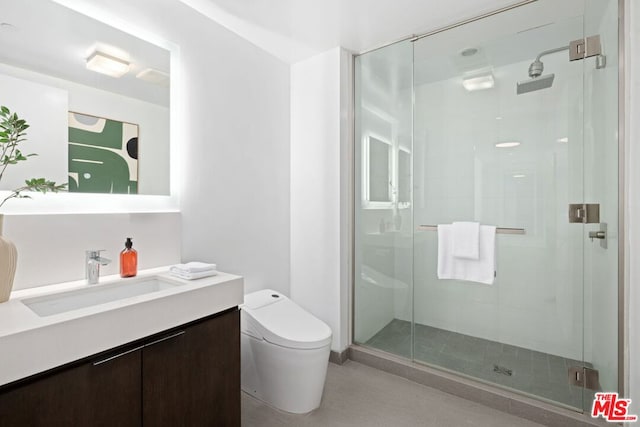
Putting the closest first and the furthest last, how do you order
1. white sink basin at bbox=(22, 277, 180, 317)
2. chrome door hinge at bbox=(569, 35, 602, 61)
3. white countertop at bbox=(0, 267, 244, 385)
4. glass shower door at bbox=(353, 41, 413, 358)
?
white countertop at bbox=(0, 267, 244, 385)
white sink basin at bbox=(22, 277, 180, 317)
chrome door hinge at bbox=(569, 35, 602, 61)
glass shower door at bbox=(353, 41, 413, 358)

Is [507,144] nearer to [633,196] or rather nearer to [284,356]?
[633,196]

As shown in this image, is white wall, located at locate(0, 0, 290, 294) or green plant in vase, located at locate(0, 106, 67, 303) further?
white wall, located at locate(0, 0, 290, 294)

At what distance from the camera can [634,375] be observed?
4.80 ft

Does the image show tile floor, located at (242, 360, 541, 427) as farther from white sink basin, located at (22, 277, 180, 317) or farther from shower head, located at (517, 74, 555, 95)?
shower head, located at (517, 74, 555, 95)

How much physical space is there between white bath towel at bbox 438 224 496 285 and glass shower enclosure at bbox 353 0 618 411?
67mm

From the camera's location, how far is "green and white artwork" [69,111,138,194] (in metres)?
1.46

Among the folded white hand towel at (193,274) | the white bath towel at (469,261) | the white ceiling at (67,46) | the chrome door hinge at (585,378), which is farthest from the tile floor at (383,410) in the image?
the white ceiling at (67,46)

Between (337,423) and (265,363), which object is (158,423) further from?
(337,423)

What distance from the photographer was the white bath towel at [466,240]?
205 cm

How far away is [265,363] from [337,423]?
1.61ft

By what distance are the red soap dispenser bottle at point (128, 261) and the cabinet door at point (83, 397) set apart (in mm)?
512

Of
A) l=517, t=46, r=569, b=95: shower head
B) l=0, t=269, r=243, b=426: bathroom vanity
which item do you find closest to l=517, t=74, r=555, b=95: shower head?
l=517, t=46, r=569, b=95: shower head

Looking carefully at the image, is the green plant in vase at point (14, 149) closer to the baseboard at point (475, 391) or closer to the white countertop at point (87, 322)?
the white countertop at point (87, 322)

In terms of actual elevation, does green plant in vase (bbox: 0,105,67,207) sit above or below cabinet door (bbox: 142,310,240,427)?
above
